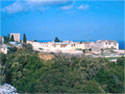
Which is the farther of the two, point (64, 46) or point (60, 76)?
point (64, 46)

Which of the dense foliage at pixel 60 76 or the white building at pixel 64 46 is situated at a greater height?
the white building at pixel 64 46

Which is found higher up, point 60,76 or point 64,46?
point 64,46

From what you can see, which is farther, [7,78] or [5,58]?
[5,58]

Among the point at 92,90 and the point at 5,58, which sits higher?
the point at 5,58

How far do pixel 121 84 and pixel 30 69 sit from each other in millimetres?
3512

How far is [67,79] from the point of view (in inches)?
244

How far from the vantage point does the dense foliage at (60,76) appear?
580 cm

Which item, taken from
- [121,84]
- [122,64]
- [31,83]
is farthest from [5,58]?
[122,64]

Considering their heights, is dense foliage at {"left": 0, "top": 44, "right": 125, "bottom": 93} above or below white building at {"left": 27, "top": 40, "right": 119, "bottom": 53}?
below

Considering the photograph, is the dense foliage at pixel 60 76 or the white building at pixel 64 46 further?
the white building at pixel 64 46

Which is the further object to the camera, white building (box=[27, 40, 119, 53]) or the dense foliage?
white building (box=[27, 40, 119, 53])

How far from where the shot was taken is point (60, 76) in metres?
6.27

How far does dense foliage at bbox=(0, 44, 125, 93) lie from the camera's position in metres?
5.80

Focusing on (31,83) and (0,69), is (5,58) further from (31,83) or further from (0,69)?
(31,83)
